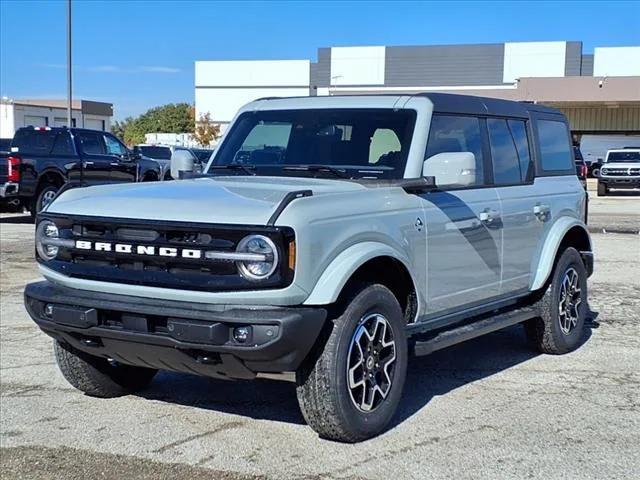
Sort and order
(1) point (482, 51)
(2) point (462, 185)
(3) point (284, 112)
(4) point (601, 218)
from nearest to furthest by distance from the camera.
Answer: (2) point (462, 185) → (3) point (284, 112) → (4) point (601, 218) → (1) point (482, 51)

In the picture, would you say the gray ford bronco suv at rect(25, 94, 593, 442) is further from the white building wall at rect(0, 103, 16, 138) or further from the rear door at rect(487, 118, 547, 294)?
the white building wall at rect(0, 103, 16, 138)

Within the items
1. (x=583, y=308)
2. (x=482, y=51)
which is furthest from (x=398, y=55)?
(x=583, y=308)

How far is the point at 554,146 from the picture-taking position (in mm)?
7418

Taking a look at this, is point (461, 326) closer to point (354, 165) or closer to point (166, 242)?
point (354, 165)

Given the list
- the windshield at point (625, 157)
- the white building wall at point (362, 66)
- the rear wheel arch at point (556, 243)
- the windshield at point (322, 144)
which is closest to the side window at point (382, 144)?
the windshield at point (322, 144)

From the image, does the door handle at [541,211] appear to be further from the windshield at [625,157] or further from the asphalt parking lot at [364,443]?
the windshield at [625,157]

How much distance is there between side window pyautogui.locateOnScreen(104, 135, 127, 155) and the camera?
19.3 m

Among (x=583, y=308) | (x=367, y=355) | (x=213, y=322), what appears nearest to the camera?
(x=213, y=322)

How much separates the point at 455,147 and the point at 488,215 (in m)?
0.54

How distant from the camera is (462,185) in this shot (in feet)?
18.2

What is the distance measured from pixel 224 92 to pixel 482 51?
Answer: 22.3 m

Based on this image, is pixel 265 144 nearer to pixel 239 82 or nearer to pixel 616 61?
pixel 616 61

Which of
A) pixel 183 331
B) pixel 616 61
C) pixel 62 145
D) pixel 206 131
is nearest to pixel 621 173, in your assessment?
pixel 62 145

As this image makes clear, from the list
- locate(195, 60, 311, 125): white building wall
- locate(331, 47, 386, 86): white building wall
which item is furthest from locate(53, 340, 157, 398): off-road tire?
locate(195, 60, 311, 125): white building wall
